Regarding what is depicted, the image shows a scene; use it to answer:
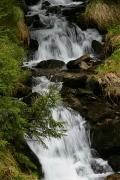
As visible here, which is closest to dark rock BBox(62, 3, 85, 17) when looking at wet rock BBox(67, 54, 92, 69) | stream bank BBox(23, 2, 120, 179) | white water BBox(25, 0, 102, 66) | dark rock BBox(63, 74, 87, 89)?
white water BBox(25, 0, 102, 66)

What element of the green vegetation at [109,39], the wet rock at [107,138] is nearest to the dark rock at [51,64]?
the green vegetation at [109,39]

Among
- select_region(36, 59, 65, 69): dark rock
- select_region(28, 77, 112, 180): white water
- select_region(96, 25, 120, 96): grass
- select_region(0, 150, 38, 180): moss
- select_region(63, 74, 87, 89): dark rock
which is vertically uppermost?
select_region(0, 150, 38, 180): moss

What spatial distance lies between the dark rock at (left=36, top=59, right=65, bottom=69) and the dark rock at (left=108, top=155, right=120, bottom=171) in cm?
538

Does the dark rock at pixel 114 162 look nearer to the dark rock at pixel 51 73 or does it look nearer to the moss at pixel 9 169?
the moss at pixel 9 169

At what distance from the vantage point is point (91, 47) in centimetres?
1769

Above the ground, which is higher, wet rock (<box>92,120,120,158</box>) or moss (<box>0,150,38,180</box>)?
moss (<box>0,150,38,180</box>)

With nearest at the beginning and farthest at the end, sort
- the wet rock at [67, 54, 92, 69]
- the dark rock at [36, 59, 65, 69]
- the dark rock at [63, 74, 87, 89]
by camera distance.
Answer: the dark rock at [63, 74, 87, 89] < the wet rock at [67, 54, 92, 69] < the dark rock at [36, 59, 65, 69]

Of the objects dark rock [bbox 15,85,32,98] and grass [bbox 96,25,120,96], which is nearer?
dark rock [bbox 15,85,32,98]

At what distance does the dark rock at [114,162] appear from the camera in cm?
1043

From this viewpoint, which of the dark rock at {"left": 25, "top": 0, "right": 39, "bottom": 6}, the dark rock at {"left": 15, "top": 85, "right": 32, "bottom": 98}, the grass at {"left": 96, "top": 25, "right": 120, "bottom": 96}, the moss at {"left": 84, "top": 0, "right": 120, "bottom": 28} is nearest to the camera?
the dark rock at {"left": 15, "top": 85, "right": 32, "bottom": 98}

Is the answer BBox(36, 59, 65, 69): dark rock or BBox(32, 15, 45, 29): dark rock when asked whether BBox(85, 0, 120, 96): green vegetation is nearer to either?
BBox(36, 59, 65, 69): dark rock

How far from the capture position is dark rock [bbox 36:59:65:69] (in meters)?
15.4

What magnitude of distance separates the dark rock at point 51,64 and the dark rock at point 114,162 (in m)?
5.38

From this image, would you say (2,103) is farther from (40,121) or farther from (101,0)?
(101,0)
